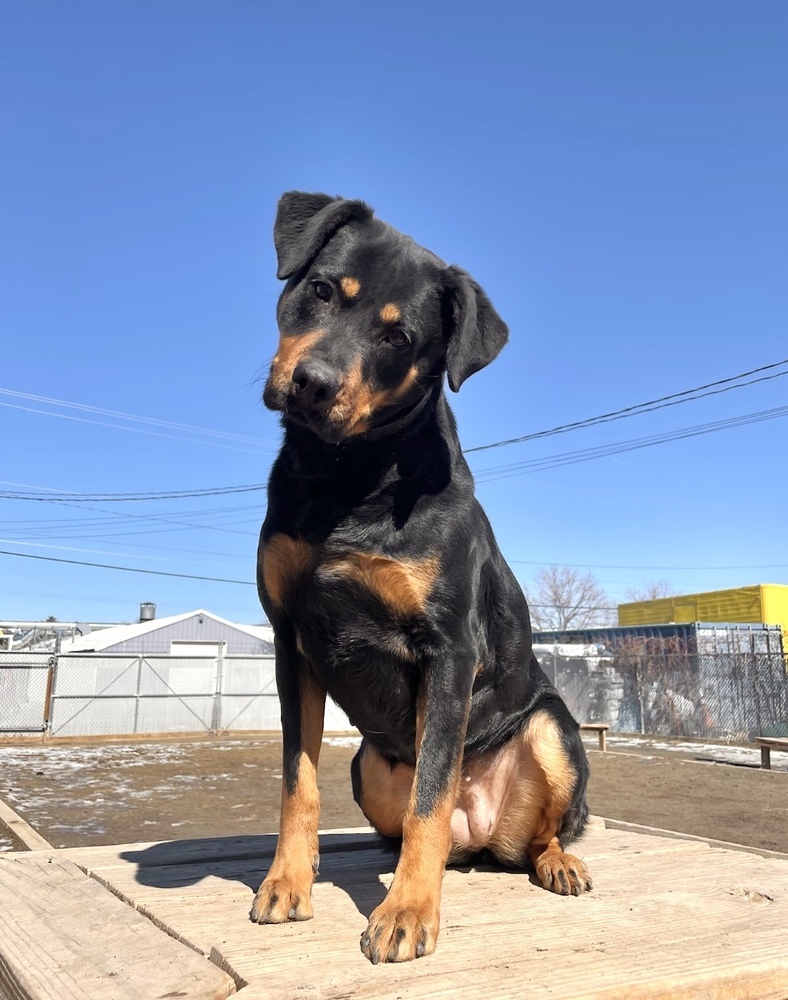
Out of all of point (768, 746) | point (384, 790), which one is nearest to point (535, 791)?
point (384, 790)

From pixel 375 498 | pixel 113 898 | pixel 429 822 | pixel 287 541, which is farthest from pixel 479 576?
pixel 113 898

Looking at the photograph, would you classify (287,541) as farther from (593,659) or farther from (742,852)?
(593,659)

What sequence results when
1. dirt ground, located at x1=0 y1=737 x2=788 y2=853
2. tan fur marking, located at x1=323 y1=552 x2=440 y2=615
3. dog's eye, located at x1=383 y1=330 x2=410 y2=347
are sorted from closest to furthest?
tan fur marking, located at x1=323 y1=552 x2=440 y2=615 → dog's eye, located at x1=383 y1=330 x2=410 y2=347 → dirt ground, located at x1=0 y1=737 x2=788 y2=853

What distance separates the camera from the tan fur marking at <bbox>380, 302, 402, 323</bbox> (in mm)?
2521

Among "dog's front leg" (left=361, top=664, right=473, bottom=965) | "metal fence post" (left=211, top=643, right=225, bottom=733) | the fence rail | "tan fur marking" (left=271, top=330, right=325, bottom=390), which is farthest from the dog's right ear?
"metal fence post" (left=211, top=643, right=225, bottom=733)

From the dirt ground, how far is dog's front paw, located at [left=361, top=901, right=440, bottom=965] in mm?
7183

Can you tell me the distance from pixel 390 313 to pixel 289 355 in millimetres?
368

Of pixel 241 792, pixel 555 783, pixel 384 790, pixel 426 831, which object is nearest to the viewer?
pixel 426 831

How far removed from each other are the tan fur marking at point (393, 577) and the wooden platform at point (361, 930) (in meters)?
0.88

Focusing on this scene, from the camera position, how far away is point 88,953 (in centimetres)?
190

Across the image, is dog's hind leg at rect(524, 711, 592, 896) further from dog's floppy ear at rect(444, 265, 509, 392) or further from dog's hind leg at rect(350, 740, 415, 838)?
dog's floppy ear at rect(444, 265, 509, 392)

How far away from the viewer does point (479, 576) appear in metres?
2.79

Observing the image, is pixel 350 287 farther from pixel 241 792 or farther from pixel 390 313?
pixel 241 792

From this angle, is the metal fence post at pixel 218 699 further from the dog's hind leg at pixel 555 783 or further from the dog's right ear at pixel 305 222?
the dog's right ear at pixel 305 222
